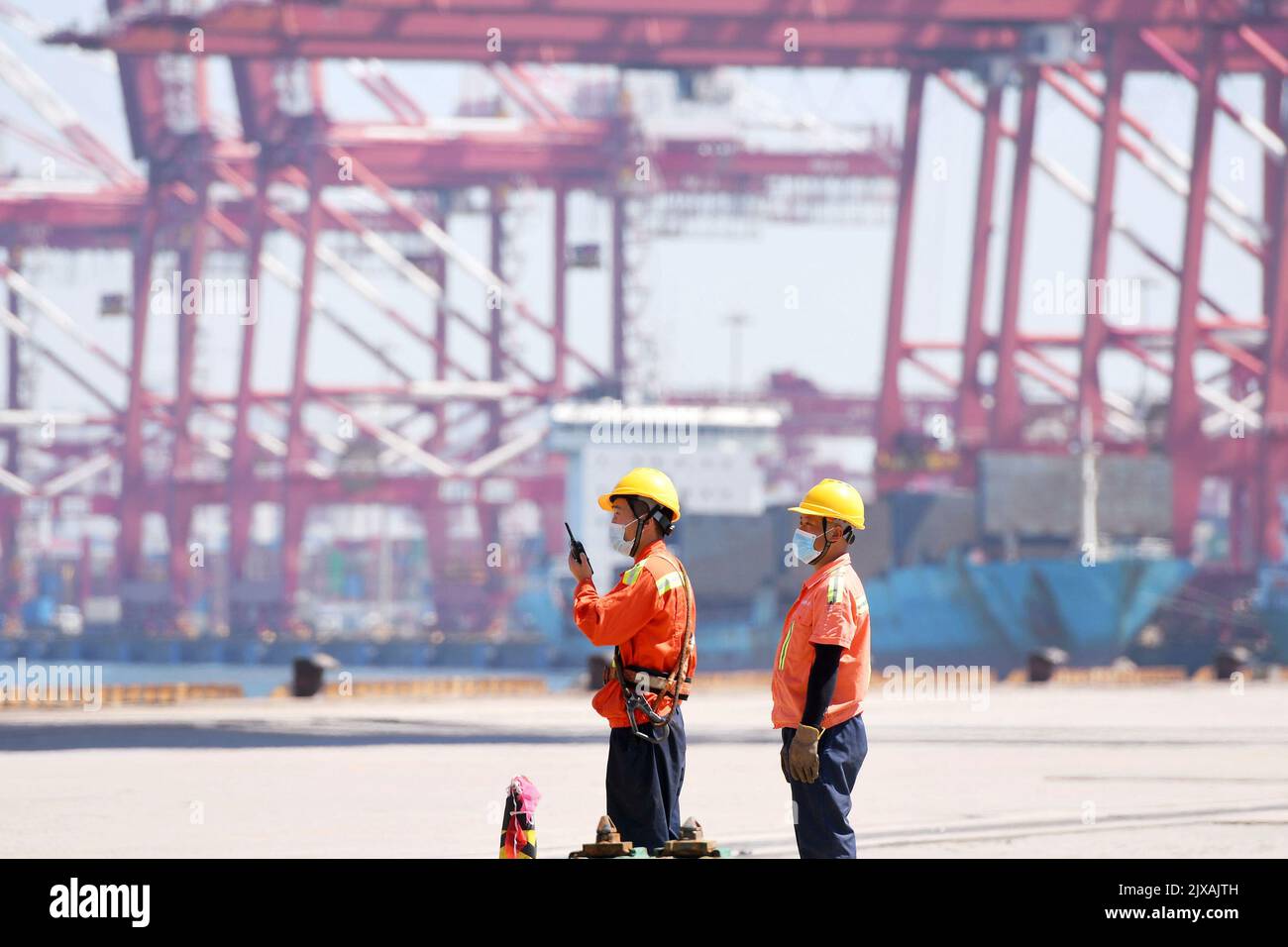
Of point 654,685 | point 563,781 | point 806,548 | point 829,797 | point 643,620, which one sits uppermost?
point 806,548

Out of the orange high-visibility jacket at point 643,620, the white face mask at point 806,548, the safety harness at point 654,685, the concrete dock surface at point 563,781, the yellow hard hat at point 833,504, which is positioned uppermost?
the yellow hard hat at point 833,504

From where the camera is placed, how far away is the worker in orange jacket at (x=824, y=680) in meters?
7.86

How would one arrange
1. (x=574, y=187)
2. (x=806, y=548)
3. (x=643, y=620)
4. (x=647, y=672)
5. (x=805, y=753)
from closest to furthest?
(x=805, y=753)
(x=643, y=620)
(x=647, y=672)
(x=806, y=548)
(x=574, y=187)

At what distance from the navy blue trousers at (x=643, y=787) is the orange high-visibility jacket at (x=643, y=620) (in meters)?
0.11

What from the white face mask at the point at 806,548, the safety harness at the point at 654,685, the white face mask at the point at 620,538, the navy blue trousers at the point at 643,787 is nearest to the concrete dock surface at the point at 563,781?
the navy blue trousers at the point at 643,787

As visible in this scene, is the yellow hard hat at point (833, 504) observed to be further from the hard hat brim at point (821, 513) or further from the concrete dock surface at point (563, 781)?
the concrete dock surface at point (563, 781)

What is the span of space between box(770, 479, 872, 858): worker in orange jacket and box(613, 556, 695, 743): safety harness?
345mm

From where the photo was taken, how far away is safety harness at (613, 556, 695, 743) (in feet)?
26.2

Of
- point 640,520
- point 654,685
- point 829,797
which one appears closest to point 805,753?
point 829,797

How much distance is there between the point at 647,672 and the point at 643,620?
0.70ft

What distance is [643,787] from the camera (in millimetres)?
7992

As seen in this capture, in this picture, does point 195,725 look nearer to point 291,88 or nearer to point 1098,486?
point 1098,486

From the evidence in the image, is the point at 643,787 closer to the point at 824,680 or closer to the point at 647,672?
the point at 647,672

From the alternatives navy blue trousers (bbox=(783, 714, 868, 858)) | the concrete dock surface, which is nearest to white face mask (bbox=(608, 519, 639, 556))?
navy blue trousers (bbox=(783, 714, 868, 858))
